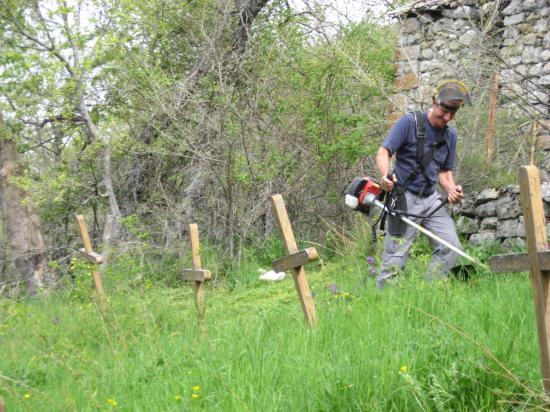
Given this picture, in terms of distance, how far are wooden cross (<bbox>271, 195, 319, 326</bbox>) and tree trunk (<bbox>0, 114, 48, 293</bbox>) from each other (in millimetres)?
8128

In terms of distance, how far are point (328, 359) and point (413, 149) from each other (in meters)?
2.80

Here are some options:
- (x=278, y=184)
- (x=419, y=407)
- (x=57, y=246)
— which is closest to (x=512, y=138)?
(x=278, y=184)

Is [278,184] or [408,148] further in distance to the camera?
[278,184]

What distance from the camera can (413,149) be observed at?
6.41 metres

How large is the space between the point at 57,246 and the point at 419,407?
11.1m

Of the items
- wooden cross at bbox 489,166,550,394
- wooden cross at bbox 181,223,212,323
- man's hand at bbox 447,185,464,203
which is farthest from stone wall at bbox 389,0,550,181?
wooden cross at bbox 489,166,550,394

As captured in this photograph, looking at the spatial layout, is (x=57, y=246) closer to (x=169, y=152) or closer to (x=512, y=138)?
(x=169, y=152)

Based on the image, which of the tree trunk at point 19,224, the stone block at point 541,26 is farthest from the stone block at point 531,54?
the tree trunk at point 19,224

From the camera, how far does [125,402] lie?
4.12 metres

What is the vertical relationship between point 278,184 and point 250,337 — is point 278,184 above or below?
above

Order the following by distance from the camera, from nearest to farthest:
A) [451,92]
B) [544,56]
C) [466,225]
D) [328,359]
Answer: [328,359], [451,92], [466,225], [544,56]

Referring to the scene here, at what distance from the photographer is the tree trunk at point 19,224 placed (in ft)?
41.4

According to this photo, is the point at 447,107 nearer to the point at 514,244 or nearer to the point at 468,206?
the point at 514,244

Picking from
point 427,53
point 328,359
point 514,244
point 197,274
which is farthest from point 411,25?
point 328,359
